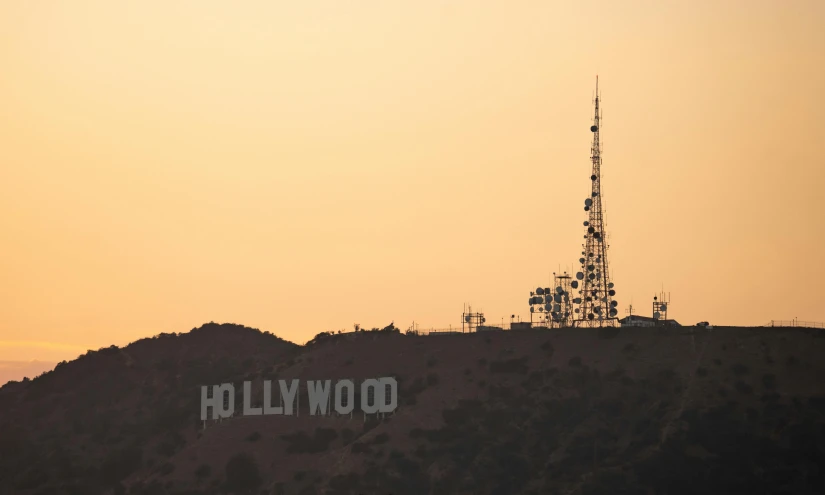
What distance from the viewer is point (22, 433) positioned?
559ft

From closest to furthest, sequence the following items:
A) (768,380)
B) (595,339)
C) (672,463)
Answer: (672,463) → (768,380) → (595,339)

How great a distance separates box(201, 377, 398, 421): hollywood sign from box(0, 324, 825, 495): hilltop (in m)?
1.27

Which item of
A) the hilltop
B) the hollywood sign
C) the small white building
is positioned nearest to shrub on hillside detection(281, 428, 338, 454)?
the hilltop

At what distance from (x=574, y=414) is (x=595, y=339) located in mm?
11983

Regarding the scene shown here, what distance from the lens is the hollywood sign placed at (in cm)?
15125

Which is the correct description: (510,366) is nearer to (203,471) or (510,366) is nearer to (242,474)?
(242,474)

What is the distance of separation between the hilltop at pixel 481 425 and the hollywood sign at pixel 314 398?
127 cm

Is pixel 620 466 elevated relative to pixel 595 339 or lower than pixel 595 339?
lower

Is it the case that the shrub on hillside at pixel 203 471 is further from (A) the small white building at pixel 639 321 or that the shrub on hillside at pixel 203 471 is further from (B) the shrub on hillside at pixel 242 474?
(A) the small white building at pixel 639 321

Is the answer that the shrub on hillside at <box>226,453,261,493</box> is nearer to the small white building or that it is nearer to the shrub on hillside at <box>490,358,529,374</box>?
the shrub on hillside at <box>490,358,529,374</box>

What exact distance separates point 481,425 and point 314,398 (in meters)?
18.7

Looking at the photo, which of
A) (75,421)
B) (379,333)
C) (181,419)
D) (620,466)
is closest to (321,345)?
(379,333)

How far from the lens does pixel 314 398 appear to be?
154000 millimetres

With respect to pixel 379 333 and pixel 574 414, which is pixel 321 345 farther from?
pixel 574 414
